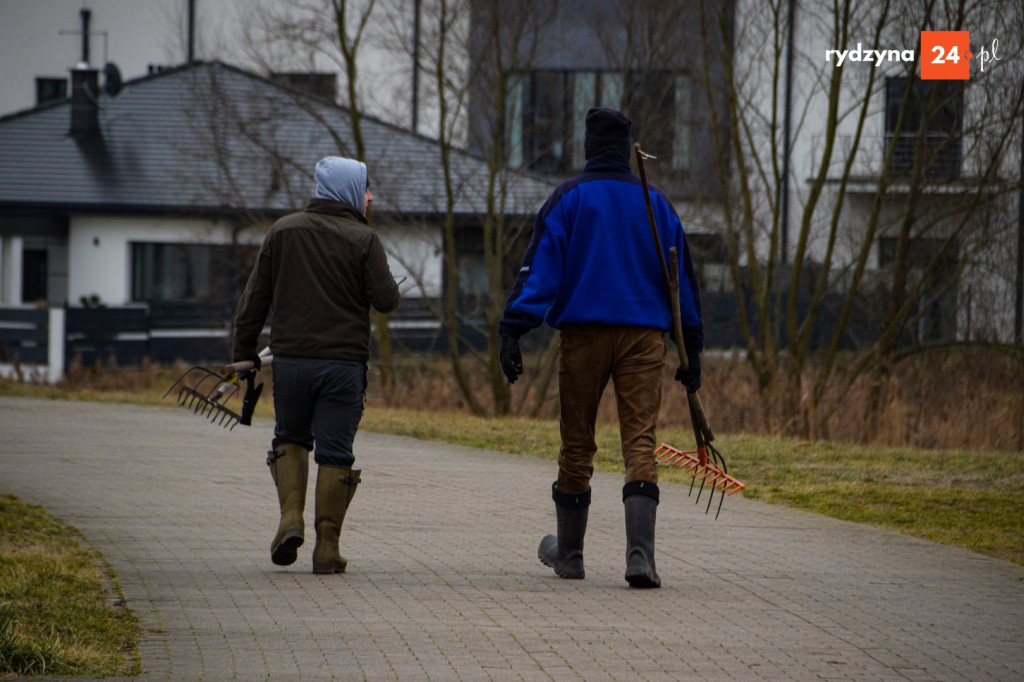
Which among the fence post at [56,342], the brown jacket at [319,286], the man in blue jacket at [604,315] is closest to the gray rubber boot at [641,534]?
the man in blue jacket at [604,315]

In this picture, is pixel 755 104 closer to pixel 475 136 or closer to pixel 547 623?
pixel 475 136

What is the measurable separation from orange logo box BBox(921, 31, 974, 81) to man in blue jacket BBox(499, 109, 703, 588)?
31.0ft

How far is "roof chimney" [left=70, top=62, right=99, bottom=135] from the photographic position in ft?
106

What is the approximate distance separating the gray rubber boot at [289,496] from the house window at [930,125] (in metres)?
10.3

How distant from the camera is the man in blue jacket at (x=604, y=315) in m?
5.98

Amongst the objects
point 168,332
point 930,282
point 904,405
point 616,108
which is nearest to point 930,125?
point 930,282

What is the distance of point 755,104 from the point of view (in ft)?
52.0

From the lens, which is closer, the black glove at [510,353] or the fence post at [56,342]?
the black glove at [510,353]

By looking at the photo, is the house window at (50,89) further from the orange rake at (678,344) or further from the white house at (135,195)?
the orange rake at (678,344)

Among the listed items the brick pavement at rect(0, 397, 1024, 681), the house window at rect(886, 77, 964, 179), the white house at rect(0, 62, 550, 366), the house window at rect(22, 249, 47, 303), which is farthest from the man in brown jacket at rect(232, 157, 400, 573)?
the house window at rect(22, 249, 47, 303)

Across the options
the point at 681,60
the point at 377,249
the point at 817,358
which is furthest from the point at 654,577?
the point at 681,60

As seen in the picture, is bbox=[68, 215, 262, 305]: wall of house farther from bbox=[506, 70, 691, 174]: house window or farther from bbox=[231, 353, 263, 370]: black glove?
bbox=[231, 353, 263, 370]: black glove

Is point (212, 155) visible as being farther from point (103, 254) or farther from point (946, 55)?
point (946, 55)

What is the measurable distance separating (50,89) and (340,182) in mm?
35243
